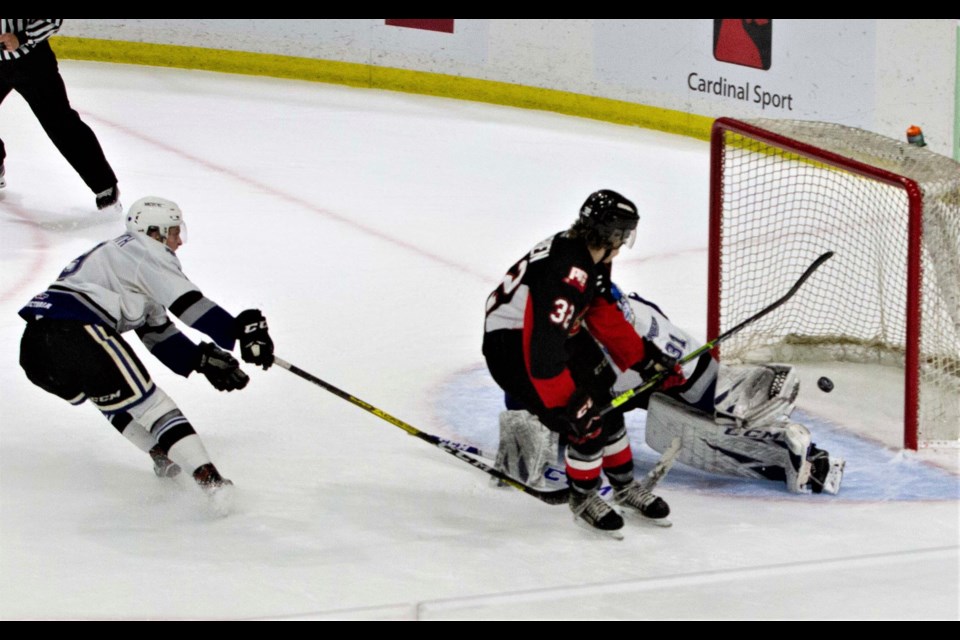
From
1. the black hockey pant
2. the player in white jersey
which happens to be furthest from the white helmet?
the black hockey pant

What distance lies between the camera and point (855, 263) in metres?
4.73

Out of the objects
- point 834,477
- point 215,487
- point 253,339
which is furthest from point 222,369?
point 834,477

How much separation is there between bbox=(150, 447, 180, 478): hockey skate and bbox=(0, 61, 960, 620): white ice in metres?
0.04

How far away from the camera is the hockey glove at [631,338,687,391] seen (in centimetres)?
363

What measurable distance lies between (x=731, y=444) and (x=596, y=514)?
52 cm

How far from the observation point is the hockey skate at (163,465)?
357cm

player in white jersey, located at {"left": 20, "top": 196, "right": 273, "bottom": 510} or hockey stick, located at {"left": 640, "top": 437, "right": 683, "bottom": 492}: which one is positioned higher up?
player in white jersey, located at {"left": 20, "top": 196, "right": 273, "bottom": 510}

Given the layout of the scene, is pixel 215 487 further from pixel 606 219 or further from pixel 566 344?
pixel 606 219

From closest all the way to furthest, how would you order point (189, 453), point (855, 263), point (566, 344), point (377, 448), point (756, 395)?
point (189, 453)
point (566, 344)
point (756, 395)
point (377, 448)
point (855, 263)

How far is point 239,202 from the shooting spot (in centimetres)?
618


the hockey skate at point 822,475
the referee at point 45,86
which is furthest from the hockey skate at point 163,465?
the referee at point 45,86

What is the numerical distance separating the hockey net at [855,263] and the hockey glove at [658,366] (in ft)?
1.97

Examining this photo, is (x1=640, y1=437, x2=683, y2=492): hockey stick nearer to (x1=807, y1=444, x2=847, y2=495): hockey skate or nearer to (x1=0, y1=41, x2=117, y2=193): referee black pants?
(x1=807, y1=444, x2=847, y2=495): hockey skate

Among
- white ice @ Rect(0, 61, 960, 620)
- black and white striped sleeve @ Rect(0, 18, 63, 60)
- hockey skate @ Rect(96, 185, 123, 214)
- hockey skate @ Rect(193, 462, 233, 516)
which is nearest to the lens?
white ice @ Rect(0, 61, 960, 620)
